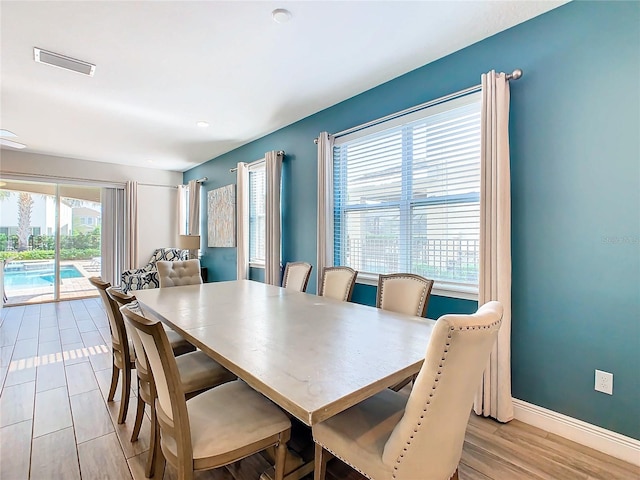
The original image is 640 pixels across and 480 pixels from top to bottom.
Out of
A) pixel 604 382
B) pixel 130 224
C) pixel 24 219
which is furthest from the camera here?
pixel 130 224

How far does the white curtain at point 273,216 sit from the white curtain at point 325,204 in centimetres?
83

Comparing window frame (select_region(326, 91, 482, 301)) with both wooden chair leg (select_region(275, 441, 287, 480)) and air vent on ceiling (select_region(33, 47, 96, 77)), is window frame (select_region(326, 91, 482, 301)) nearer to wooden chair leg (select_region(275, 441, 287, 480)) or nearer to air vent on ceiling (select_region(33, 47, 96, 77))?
wooden chair leg (select_region(275, 441, 287, 480))

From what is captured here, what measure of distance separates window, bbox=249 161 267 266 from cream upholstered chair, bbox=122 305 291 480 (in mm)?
3446

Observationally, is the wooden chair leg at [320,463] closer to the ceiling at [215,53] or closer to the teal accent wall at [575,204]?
the teal accent wall at [575,204]

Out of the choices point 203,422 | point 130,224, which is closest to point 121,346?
point 203,422

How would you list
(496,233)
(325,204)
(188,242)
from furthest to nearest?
(188,242) → (325,204) → (496,233)

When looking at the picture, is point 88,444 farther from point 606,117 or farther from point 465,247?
point 606,117

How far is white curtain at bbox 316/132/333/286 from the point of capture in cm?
346

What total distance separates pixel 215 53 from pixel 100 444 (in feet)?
9.18

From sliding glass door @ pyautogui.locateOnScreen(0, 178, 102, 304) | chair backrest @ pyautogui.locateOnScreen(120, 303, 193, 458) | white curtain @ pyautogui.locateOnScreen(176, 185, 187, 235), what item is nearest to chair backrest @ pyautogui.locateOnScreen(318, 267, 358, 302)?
chair backrest @ pyautogui.locateOnScreen(120, 303, 193, 458)

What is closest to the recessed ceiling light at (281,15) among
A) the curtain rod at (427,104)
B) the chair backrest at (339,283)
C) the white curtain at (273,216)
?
the curtain rod at (427,104)

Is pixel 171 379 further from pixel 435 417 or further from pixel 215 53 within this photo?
pixel 215 53

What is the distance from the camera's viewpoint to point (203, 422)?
1274 mm

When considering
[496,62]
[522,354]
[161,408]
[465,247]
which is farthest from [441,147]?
[161,408]
